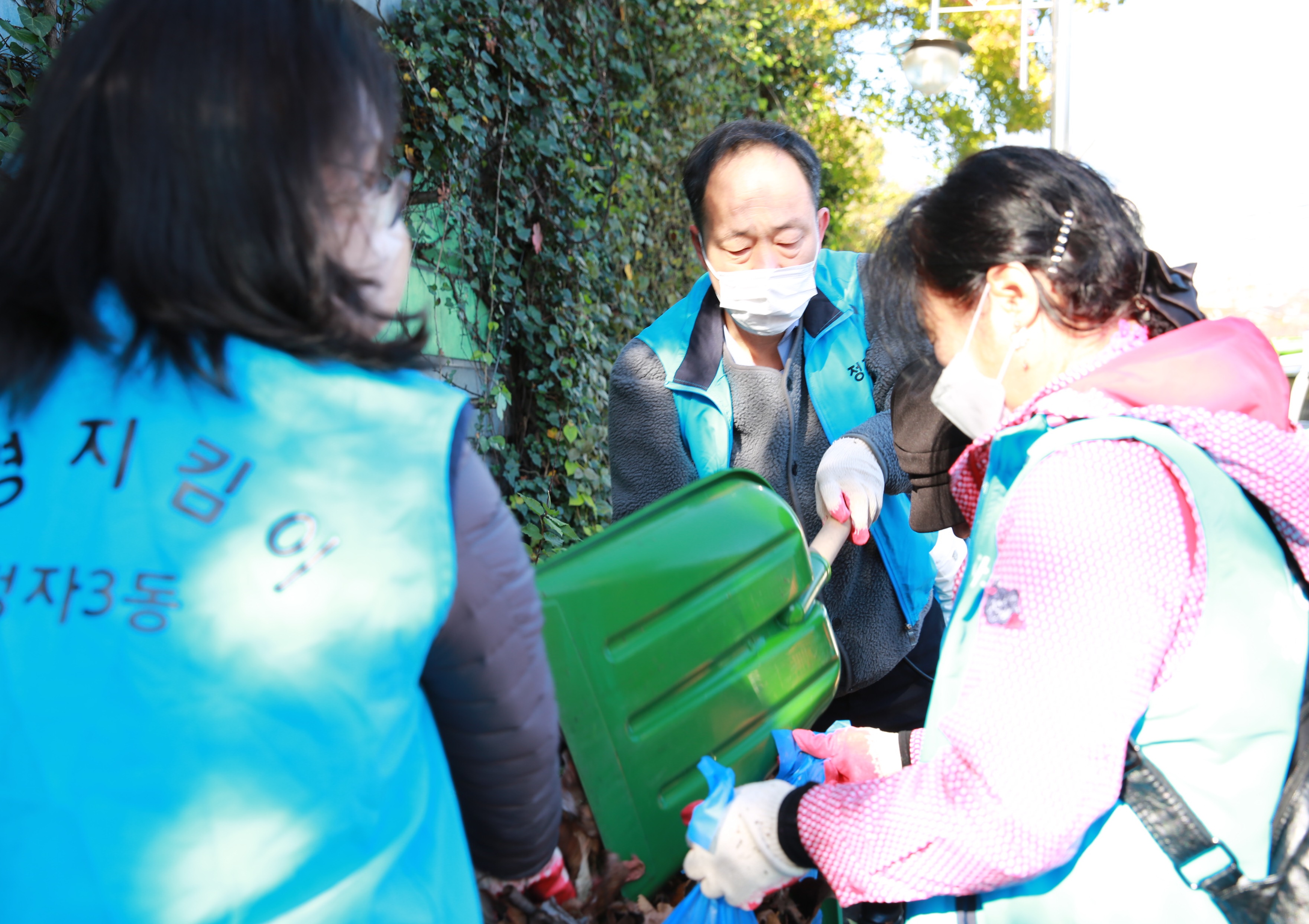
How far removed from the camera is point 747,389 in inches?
89.2

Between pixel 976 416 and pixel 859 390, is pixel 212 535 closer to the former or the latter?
pixel 976 416

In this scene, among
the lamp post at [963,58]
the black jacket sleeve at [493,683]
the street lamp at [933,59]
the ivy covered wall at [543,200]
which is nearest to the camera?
the black jacket sleeve at [493,683]

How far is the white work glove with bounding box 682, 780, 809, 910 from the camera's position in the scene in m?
1.21

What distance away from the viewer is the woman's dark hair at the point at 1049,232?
4.13ft

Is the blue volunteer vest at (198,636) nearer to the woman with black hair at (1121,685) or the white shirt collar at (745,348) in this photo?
the woman with black hair at (1121,685)

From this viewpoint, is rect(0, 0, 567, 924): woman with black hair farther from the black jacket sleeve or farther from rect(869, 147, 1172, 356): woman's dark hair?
rect(869, 147, 1172, 356): woman's dark hair

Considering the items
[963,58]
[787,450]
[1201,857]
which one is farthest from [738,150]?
[963,58]

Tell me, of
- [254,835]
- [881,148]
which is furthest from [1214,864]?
[881,148]

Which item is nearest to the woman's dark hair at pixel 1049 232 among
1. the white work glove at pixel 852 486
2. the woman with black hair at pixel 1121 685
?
the woman with black hair at pixel 1121 685

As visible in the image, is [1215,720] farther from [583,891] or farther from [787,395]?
[787,395]

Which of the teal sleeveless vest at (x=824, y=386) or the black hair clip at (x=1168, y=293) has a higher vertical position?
the black hair clip at (x=1168, y=293)

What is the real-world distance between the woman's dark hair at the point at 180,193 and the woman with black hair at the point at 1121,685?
749 mm

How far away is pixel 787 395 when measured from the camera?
2256 mm

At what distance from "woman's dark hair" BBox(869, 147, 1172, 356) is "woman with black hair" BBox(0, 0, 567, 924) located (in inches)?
33.1
